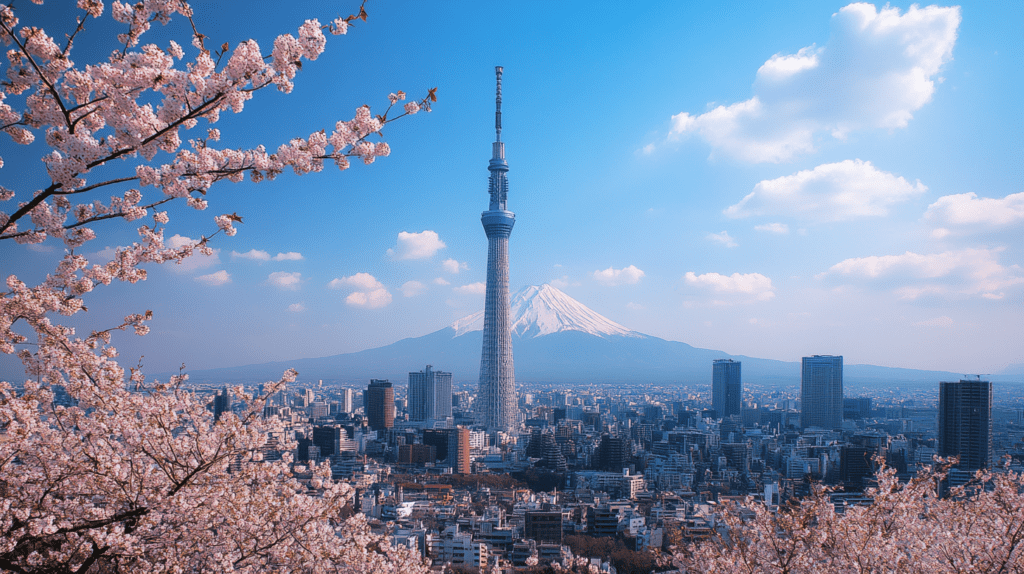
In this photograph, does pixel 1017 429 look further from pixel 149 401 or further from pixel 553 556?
pixel 149 401

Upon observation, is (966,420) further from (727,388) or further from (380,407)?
(380,407)

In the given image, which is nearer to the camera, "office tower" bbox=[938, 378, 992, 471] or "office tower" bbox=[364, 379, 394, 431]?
"office tower" bbox=[938, 378, 992, 471]

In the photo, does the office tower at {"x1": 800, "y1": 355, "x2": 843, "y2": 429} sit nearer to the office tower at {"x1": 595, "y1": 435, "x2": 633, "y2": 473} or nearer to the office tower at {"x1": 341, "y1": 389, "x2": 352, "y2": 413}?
the office tower at {"x1": 595, "y1": 435, "x2": 633, "y2": 473}

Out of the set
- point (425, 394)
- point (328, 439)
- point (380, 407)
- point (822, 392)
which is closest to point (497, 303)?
point (380, 407)

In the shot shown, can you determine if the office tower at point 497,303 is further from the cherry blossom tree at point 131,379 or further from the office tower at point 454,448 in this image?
the cherry blossom tree at point 131,379

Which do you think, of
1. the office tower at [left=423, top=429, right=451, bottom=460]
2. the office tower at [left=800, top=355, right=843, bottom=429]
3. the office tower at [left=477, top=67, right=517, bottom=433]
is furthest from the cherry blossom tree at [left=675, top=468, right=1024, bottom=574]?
the office tower at [left=800, top=355, right=843, bottom=429]

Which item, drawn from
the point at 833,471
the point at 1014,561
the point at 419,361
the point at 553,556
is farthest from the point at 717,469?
the point at 419,361
